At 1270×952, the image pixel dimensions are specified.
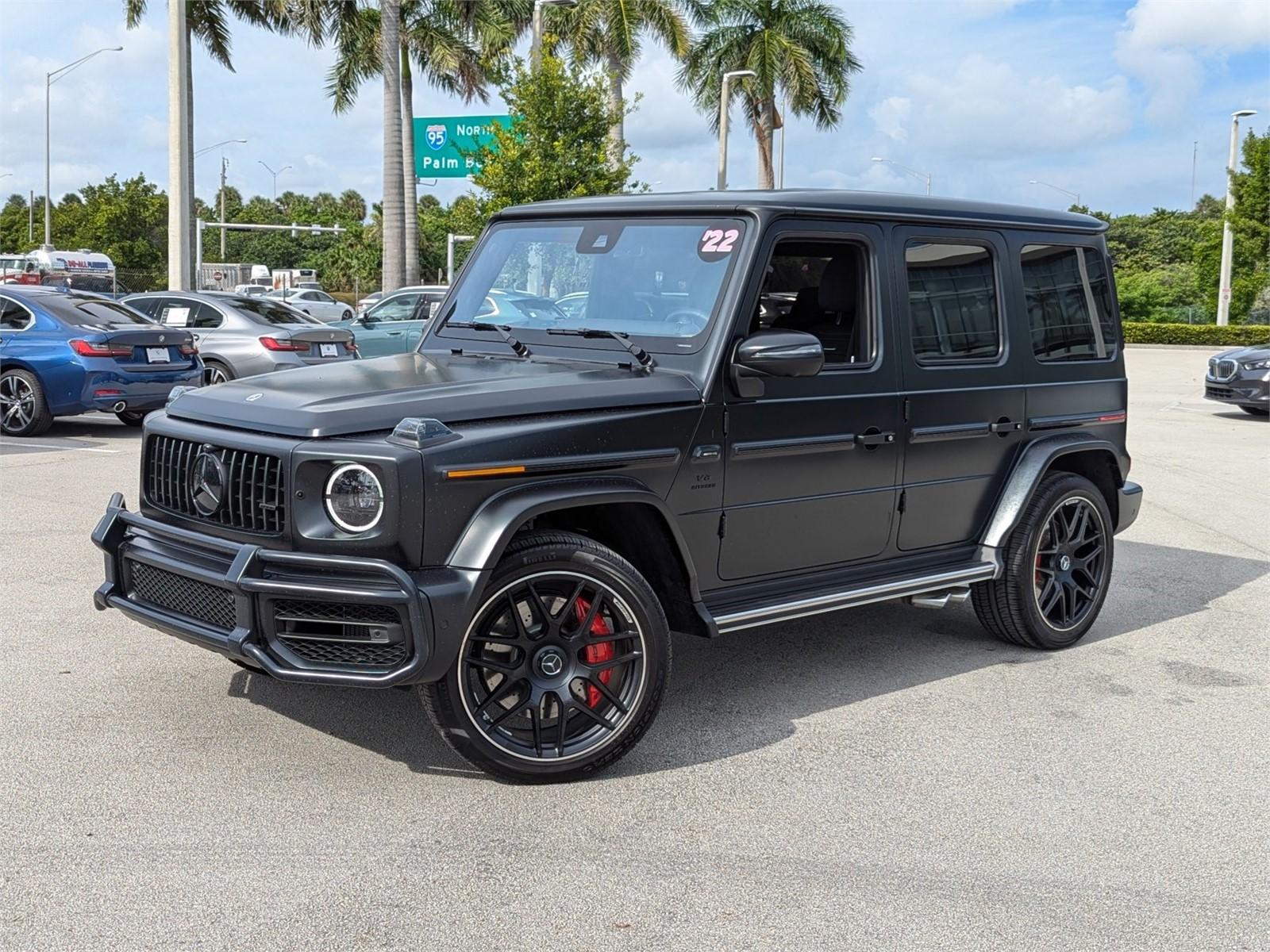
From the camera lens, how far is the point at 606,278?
5418 mm

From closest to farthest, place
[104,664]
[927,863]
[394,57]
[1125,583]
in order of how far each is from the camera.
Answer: [927,863] → [104,664] → [1125,583] → [394,57]

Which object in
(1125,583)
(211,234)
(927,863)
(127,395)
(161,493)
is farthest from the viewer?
(211,234)

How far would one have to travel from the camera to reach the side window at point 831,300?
5438 mm

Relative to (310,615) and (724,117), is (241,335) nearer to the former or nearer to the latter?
(310,615)

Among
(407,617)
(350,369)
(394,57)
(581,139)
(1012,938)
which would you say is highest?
(394,57)

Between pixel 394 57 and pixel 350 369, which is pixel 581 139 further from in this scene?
pixel 350 369

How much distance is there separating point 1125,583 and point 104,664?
5.62 meters

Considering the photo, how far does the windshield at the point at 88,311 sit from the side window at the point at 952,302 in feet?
33.9

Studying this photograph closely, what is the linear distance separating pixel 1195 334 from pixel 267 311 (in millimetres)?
33941

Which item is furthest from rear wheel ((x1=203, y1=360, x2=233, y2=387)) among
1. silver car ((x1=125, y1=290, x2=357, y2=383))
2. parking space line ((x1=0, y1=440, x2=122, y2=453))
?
parking space line ((x1=0, y1=440, x2=122, y2=453))

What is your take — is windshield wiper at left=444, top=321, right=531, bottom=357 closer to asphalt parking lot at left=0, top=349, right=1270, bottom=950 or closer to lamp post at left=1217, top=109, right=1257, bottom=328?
asphalt parking lot at left=0, top=349, right=1270, bottom=950

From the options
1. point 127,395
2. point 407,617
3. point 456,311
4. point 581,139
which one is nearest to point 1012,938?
point 407,617

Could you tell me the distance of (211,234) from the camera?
338 ft

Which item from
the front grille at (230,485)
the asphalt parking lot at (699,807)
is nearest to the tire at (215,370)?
the asphalt parking lot at (699,807)
